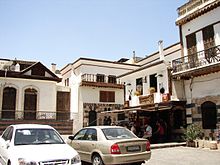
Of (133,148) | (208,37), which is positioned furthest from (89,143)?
(208,37)

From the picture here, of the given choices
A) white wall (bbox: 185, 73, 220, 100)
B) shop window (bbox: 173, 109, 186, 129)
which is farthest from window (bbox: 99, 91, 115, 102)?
white wall (bbox: 185, 73, 220, 100)

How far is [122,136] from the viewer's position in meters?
9.08

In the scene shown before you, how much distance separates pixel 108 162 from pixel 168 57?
19472mm

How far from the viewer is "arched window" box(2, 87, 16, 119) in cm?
2619

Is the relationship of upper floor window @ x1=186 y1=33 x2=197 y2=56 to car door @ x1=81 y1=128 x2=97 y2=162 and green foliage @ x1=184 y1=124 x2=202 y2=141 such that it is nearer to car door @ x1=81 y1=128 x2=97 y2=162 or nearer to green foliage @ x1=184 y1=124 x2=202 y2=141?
green foliage @ x1=184 y1=124 x2=202 y2=141

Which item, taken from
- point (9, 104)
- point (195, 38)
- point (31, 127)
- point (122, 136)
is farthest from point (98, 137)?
point (9, 104)

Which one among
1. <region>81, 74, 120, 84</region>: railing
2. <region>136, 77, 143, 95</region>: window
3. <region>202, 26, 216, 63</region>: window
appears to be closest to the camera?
<region>202, 26, 216, 63</region>: window

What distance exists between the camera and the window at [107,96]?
98.7 ft

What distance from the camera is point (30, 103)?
27.9 m

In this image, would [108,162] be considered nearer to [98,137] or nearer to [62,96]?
[98,137]

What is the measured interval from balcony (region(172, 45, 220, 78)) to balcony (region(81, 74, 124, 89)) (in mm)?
12947

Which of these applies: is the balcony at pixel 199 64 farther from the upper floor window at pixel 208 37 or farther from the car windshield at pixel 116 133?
the car windshield at pixel 116 133

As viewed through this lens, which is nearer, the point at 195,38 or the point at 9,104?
the point at 195,38

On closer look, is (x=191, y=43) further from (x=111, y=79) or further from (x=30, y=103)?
(x=30, y=103)
